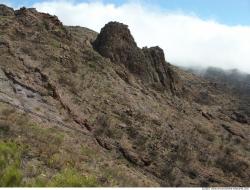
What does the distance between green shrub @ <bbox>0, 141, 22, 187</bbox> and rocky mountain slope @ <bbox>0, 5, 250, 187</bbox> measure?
0.11ft

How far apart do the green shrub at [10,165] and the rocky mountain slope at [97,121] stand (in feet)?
0.11

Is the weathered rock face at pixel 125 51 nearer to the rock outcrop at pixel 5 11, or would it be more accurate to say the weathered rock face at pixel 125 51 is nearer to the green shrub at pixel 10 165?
the rock outcrop at pixel 5 11

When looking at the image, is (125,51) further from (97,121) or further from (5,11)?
(97,121)

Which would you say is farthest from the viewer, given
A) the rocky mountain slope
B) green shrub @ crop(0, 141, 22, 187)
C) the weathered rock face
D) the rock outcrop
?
the weathered rock face

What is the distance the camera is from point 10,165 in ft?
40.3

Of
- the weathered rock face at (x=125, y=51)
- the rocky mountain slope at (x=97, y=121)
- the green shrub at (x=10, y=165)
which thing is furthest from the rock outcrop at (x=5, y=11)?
the green shrub at (x=10, y=165)

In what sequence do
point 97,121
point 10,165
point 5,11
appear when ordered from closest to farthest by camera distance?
point 10,165
point 97,121
point 5,11

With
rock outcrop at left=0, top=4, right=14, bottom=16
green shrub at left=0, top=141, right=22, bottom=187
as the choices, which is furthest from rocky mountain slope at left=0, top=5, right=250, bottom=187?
rock outcrop at left=0, top=4, right=14, bottom=16

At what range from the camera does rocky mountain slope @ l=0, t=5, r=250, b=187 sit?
1623 cm

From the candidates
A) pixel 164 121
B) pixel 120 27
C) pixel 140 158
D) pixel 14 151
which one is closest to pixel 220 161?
pixel 164 121

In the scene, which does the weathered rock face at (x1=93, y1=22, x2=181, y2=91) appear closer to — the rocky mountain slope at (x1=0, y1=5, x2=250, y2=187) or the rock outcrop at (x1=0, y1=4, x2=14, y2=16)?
the rocky mountain slope at (x1=0, y1=5, x2=250, y2=187)

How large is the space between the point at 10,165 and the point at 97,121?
1757 cm

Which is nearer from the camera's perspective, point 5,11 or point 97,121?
point 97,121

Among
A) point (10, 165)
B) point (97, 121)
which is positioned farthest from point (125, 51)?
point (10, 165)
